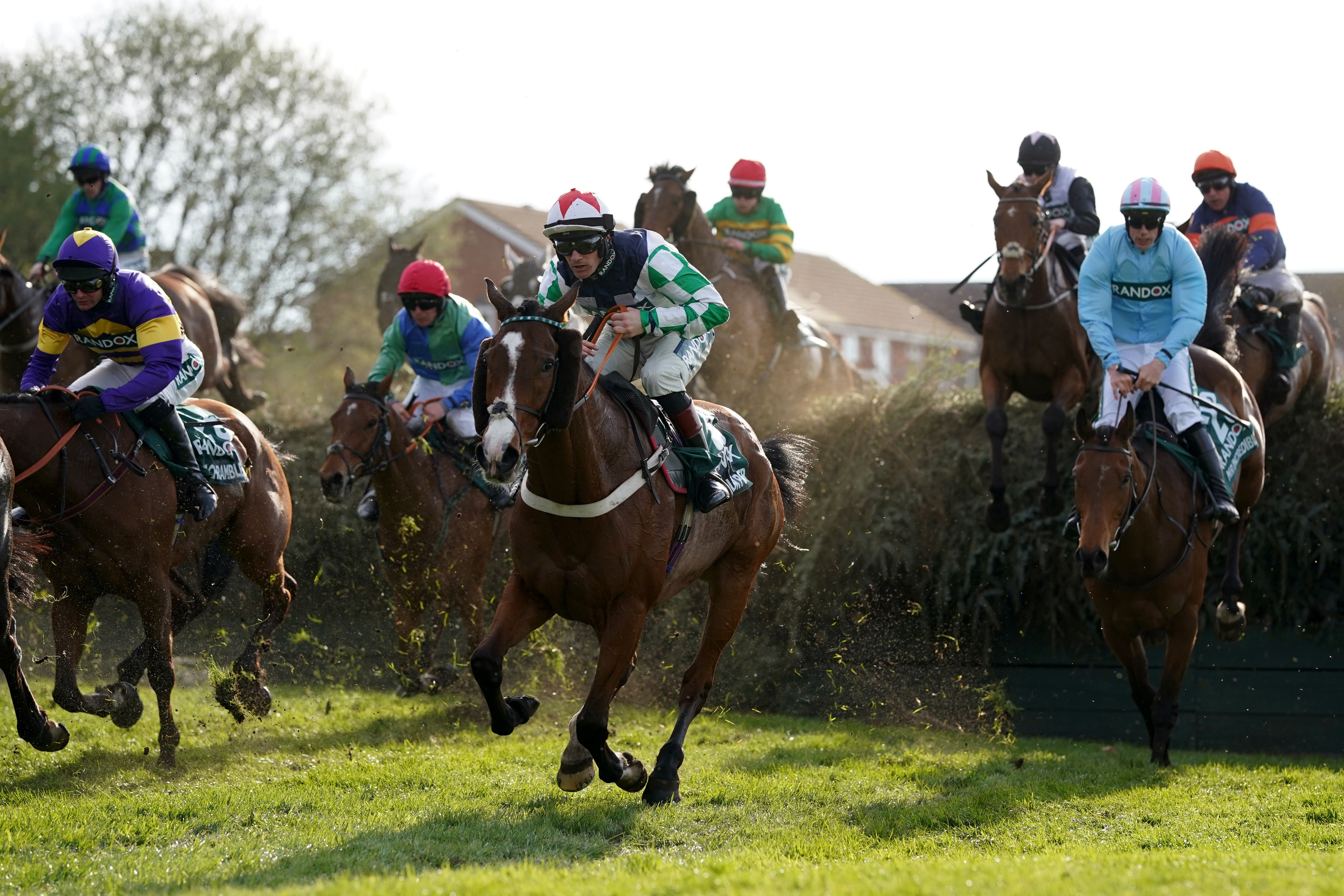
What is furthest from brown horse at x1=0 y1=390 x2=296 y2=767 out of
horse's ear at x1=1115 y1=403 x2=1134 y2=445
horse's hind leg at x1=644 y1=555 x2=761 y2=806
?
horse's ear at x1=1115 y1=403 x2=1134 y2=445

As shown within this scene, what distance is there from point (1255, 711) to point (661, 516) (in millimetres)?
6083

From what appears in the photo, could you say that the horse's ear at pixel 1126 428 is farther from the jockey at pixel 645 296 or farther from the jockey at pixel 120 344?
the jockey at pixel 120 344

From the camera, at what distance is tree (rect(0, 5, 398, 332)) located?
28.3 metres

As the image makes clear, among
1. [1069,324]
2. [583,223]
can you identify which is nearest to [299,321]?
[1069,324]

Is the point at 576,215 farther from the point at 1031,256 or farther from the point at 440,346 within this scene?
the point at 1031,256

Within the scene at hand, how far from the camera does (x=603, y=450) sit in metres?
5.93

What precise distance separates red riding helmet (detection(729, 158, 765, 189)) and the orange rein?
7.39 metres

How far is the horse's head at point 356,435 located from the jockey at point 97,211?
4.01 meters

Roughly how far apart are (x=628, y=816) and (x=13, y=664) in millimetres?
2935

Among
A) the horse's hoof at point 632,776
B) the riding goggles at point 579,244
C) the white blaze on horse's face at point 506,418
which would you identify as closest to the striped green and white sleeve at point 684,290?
the riding goggles at point 579,244

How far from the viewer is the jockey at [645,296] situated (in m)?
6.20

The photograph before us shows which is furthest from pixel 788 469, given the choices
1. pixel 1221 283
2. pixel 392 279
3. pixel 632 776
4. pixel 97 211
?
→ pixel 392 279

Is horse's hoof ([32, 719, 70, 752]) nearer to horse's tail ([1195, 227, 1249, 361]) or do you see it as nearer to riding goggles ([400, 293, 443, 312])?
riding goggles ([400, 293, 443, 312])

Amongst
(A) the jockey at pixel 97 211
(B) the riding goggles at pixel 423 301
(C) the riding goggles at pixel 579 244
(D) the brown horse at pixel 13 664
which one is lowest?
(D) the brown horse at pixel 13 664
